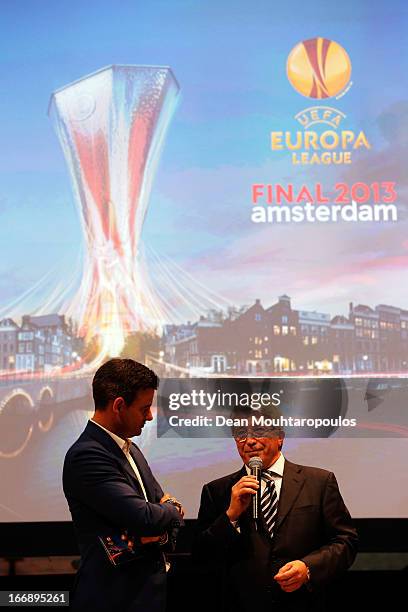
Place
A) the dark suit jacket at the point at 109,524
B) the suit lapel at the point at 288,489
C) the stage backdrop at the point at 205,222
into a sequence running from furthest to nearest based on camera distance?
the stage backdrop at the point at 205,222, the suit lapel at the point at 288,489, the dark suit jacket at the point at 109,524

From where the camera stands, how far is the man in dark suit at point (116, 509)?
1.90 meters

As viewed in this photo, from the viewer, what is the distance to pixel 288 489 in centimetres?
235

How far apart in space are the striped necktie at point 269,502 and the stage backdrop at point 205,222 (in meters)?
1.19

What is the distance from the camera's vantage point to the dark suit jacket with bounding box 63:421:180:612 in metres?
1.90

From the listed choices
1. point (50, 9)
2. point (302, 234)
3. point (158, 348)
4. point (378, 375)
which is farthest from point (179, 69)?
point (378, 375)

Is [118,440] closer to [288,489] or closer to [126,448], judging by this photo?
[126,448]

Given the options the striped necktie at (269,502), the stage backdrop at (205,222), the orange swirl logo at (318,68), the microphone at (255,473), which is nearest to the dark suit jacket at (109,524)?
the microphone at (255,473)

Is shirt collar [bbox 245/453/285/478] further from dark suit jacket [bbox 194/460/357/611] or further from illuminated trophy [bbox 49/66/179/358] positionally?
illuminated trophy [bbox 49/66/179/358]

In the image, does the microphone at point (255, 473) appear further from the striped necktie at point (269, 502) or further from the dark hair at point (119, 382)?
the dark hair at point (119, 382)

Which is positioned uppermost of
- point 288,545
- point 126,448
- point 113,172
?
point 113,172

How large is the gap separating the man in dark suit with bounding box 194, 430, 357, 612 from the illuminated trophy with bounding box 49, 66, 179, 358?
56.7 inches

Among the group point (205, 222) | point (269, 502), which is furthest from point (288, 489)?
A: point (205, 222)

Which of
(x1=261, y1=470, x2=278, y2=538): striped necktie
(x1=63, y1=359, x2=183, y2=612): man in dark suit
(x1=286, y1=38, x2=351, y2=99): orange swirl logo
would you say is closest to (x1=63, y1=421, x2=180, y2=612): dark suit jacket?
(x1=63, y1=359, x2=183, y2=612): man in dark suit

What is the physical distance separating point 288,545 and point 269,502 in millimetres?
146
